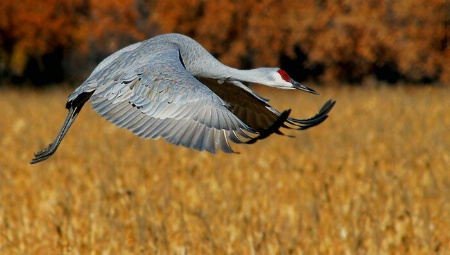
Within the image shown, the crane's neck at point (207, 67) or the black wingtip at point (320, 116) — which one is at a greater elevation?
the crane's neck at point (207, 67)

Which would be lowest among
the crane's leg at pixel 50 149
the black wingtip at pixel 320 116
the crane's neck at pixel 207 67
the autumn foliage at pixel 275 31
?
the autumn foliage at pixel 275 31

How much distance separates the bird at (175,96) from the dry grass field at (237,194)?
1.37 metres

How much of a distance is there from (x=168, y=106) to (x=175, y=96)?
0.05 meters

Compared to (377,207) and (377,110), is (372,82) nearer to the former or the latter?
(377,110)

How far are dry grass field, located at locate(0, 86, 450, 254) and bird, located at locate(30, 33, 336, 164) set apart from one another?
1372 millimetres

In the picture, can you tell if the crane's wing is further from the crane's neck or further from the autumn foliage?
the autumn foliage

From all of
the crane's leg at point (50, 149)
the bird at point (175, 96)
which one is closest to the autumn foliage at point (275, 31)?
the crane's leg at point (50, 149)

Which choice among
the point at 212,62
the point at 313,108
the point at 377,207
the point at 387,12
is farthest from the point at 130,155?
the point at 387,12

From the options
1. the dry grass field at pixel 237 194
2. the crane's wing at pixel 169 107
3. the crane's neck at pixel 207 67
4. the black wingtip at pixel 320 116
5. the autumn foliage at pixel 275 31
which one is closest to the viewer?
the crane's wing at pixel 169 107

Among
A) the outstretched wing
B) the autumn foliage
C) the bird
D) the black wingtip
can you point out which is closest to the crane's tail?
the bird

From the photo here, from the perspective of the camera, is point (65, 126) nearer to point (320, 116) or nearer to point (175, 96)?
point (175, 96)

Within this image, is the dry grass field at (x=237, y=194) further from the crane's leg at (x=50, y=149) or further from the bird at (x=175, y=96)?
the bird at (x=175, y=96)

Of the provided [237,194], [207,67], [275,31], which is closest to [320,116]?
[207,67]

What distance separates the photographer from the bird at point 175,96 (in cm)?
360
